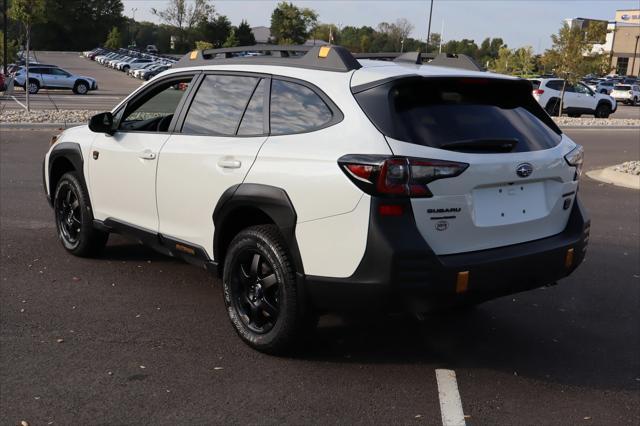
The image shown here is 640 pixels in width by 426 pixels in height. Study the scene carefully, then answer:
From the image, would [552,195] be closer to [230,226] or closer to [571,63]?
[230,226]

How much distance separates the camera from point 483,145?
381cm

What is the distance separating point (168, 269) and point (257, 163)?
7.50 feet

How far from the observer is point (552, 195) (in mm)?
4180

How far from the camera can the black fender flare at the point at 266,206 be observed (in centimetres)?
386

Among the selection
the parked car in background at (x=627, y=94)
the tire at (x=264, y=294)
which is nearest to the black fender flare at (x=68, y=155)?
the tire at (x=264, y=294)

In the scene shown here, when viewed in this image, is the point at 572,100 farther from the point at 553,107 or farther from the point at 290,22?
the point at 290,22

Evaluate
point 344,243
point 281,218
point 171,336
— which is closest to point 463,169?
point 344,243

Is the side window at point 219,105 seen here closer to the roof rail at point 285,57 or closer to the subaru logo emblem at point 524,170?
the roof rail at point 285,57

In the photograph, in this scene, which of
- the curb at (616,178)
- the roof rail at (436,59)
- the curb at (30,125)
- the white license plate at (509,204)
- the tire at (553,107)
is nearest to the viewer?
the white license plate at (509,204)

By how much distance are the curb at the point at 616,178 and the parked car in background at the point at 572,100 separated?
16414 mm

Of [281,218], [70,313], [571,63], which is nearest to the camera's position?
[281,218]

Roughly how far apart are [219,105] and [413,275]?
191 centimetres

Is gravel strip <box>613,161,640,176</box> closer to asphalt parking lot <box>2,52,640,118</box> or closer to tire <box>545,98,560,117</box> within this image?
tire <box>545,98,560,117</box>

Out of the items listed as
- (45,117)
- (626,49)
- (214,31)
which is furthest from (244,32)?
(45,117)
